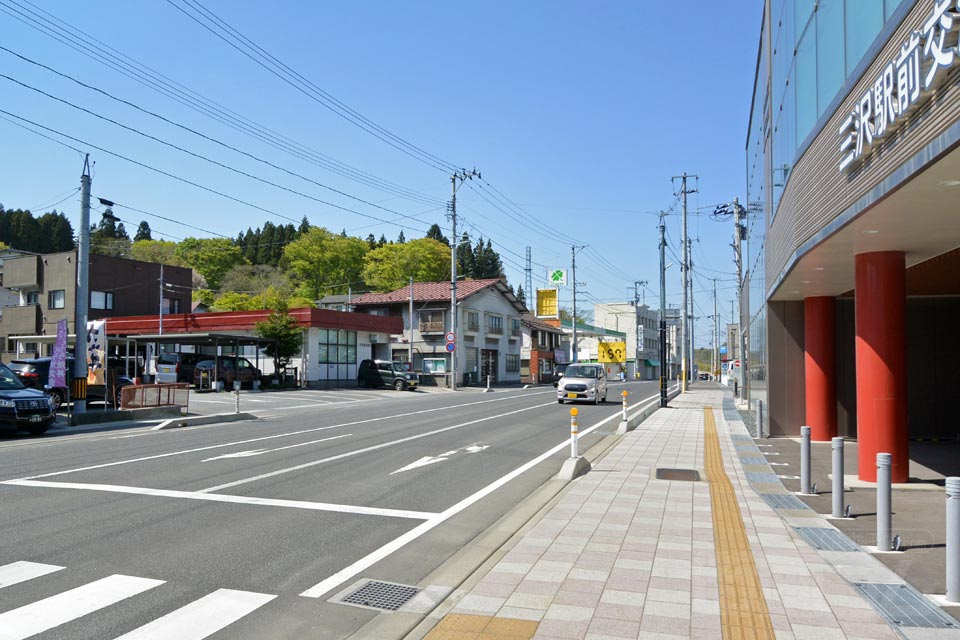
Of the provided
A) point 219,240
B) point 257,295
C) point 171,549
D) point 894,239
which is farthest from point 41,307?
point 894,239

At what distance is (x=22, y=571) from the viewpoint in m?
5.95

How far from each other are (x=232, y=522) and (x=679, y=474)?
725 cm

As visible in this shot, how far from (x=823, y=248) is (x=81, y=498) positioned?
36.4ft

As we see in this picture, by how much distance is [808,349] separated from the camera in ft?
54.1

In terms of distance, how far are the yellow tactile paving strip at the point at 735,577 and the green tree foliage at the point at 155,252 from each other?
7495cm

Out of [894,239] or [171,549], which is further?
[894,239]

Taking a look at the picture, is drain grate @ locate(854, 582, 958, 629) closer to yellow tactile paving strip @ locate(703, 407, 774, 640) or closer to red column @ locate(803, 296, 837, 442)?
yellow tactile paving strip @ locate(703, 407, 774, 640)

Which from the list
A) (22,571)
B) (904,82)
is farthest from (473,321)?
(22,571)

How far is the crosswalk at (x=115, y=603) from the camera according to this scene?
4684 mm

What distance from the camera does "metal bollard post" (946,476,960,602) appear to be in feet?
17.4

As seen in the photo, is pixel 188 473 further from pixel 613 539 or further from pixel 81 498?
pixel 613 539

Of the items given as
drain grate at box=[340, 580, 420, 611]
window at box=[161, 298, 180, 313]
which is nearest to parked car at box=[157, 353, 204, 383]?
window at box=[161, 298, 180, 313]

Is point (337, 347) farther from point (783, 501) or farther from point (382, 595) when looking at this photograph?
point (382, 595)

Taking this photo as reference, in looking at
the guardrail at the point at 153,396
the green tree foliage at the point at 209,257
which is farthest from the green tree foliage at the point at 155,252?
the guardrail at the point at 153,396
